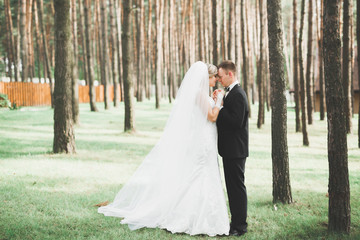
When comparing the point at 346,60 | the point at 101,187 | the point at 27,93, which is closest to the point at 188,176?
the point at 101,187

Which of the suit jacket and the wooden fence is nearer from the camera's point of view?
the suit jacket

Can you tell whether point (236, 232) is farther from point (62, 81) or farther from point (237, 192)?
point (62, 81)

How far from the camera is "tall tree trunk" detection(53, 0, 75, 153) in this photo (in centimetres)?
848

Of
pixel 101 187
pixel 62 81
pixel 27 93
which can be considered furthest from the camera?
pixel 27 93

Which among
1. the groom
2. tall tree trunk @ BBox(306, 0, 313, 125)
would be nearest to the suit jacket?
the groom

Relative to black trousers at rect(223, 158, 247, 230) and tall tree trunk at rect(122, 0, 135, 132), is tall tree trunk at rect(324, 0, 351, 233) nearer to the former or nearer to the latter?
black trousers at rect(223, 158, 247, 230)

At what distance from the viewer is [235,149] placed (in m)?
4.15

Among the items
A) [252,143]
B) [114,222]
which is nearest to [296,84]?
[252,143]

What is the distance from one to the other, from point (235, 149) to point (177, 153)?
2.73ft

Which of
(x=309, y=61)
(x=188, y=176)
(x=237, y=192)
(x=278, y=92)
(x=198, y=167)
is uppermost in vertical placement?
(x=309, y=61)

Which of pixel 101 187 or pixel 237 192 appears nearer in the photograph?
pixel 237 192

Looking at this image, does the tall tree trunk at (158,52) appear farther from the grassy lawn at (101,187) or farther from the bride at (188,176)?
the bride at (188,176)

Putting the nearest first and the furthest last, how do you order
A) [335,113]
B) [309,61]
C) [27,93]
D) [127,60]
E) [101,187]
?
[335,113] < [101,187] < [127,60] < [309,61] < [27,93]

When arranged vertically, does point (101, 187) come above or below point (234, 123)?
below
